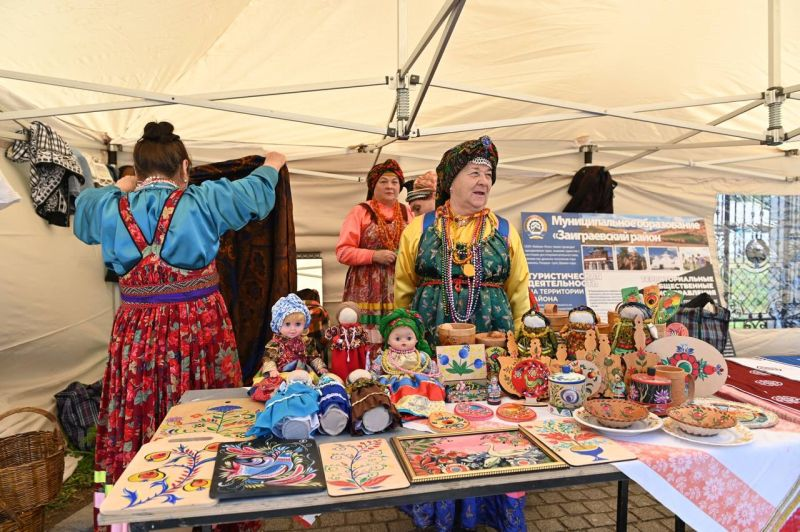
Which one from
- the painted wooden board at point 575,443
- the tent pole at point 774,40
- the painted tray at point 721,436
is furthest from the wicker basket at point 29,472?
the tent pole at point 774,40

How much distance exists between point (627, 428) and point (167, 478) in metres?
1.24

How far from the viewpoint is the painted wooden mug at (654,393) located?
5.07ft

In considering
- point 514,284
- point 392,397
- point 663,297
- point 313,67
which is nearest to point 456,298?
point 514,284

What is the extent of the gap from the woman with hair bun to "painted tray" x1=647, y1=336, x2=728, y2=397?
5.25ft

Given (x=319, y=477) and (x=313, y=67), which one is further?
(x=313, y=67)

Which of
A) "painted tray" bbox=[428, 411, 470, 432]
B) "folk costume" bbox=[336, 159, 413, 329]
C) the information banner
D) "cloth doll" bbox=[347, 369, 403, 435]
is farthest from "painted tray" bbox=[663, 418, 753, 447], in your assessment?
the information banner

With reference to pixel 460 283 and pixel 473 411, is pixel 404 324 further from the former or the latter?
pixel 460 283

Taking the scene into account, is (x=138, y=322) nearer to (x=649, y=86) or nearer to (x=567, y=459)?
(x=567, y=459)

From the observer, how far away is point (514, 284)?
7.61 feet

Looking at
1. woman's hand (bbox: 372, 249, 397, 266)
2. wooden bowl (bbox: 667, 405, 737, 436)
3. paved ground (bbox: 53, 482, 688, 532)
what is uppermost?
woman's hand (bbox: 372, 249, 397, 266)

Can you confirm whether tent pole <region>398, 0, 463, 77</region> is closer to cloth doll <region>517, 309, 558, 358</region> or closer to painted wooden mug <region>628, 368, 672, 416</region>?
cloth doll <region>517, 309, 558, 358</region>

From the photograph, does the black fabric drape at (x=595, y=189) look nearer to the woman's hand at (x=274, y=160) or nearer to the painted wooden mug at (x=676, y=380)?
the painted wooden mug at (x=676, y=380)

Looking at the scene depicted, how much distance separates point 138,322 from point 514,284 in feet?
5.34

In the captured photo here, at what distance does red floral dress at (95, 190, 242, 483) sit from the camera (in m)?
1.87
